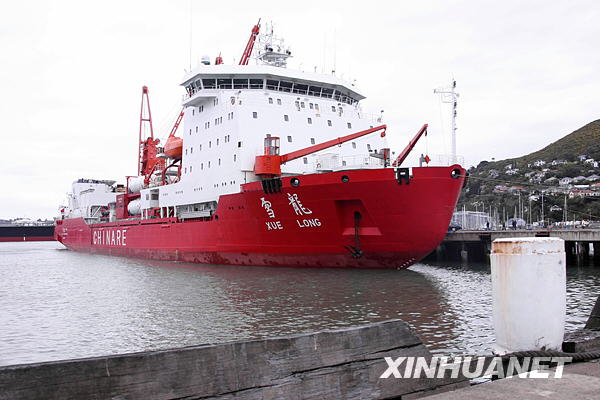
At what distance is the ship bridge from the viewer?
22.5m

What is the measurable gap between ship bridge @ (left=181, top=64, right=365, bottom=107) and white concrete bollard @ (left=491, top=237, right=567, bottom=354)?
20110 millimetres

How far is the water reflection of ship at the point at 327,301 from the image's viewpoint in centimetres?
917

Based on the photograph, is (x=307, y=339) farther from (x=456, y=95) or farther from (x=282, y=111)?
(x=456, y=95)

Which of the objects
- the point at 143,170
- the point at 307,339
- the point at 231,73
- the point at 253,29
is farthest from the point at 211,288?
the point at 143,170

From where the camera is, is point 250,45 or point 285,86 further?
point 250,45

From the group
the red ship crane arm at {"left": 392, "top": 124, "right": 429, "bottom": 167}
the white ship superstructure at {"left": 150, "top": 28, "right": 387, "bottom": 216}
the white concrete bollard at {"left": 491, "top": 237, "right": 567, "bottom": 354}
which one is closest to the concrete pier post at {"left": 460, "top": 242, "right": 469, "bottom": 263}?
the white ship superstructure at {"left": 150, "top": 28, "right": 387, "bottom": 216}

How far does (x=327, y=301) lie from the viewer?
11.8 metres

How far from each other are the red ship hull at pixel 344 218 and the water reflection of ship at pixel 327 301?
69 centimetres

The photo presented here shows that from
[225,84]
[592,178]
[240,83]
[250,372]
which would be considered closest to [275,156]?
[240,83]

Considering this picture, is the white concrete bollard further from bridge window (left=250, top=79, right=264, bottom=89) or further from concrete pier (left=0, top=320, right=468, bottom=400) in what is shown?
bridge window (left=250, top=79, right=264, bottom=89)

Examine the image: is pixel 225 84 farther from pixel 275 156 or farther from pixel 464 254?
pixel 464 254

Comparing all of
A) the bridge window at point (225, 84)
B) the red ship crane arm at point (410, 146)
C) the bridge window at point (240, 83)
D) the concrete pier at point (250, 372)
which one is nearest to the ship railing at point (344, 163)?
the red ship crane arm at point (410, 146)

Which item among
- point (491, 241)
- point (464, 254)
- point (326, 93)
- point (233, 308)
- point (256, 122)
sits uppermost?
point (326, 93)

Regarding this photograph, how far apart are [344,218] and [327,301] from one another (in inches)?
217
